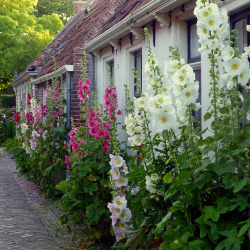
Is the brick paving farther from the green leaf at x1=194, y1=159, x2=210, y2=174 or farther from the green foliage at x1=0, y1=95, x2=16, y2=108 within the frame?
the green foliage at x1=0, y1=95, x2=16, y2=108

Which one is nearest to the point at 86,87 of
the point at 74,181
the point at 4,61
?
the point at 74,181

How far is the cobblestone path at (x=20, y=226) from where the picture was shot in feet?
23.0

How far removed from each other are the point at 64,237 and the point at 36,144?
4.95 meters

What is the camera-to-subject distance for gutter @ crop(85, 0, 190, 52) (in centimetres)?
627

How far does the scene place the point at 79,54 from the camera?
1181 cm

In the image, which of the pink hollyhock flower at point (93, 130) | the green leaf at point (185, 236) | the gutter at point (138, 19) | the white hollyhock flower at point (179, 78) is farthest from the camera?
the pink hollyhock flower at point (93, 130)

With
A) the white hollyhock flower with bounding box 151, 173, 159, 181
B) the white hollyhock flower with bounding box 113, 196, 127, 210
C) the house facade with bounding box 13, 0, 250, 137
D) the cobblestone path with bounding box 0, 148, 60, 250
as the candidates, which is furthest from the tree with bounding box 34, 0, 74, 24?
the white hollyhock flower with bounding box 151, 173, 159, 181

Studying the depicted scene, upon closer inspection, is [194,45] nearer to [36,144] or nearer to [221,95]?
[221,95]

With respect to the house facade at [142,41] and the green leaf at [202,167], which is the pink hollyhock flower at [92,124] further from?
the green leaf at [202,167]

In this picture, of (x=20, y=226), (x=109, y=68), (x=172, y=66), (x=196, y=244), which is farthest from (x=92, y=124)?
(x=196, y=244)

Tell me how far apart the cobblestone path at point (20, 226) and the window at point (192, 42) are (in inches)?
115

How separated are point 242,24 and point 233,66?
5.45 ft

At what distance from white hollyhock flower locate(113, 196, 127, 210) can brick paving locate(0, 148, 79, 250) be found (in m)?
1.26

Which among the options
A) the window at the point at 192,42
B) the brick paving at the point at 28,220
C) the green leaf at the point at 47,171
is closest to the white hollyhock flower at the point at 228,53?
the window at the point at 192,42
